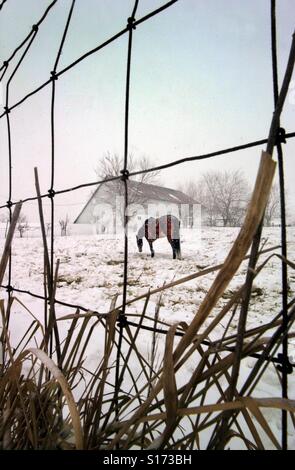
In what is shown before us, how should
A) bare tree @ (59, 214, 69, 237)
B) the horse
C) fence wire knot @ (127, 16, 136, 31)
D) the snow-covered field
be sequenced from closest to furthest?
fence wire knot @ (127, 16, 136, 31), the snow-covered field, the horse, bare tree @ (59, 214, 69, 237)

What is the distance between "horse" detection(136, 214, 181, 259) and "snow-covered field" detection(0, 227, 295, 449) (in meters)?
0.29

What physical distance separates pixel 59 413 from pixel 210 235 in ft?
23.9

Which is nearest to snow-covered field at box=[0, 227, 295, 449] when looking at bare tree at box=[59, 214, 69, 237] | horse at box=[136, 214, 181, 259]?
horse at box=[136, 214, 181, 259]

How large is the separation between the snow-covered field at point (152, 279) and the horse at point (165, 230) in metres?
0.29

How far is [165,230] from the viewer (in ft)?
18.7

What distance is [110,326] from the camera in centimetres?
29

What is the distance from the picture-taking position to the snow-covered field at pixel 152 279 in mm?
2221

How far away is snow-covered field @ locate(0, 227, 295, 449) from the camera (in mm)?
2221

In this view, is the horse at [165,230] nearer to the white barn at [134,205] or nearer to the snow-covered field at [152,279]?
the snow-covered field at [152,279]

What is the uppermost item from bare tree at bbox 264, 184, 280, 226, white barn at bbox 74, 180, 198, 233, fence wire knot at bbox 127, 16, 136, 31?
white barn at bbox 74, 180, 198, 233

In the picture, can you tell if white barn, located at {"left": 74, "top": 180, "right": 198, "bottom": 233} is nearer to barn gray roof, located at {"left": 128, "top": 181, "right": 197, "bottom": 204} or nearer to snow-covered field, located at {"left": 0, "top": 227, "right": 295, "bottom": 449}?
barn gray roof, located at {"left": 128, "top": 181, "right": 197, "bottom": 204}

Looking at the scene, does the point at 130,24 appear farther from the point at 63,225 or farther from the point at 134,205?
the point at 63,225
